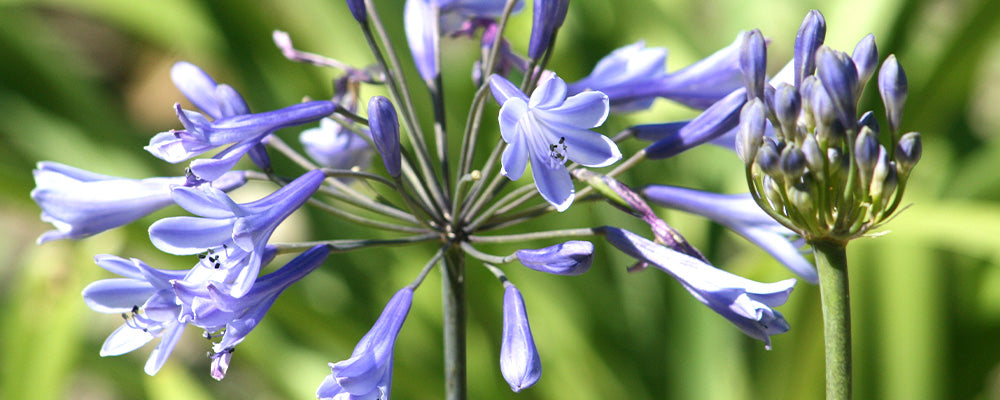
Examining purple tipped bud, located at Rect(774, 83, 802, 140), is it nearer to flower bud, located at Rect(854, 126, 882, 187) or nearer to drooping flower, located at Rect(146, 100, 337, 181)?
flower bud, located at Rect(854, 126, 882, 187)

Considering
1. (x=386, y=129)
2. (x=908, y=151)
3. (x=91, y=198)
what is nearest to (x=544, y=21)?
(x=386, y=129)

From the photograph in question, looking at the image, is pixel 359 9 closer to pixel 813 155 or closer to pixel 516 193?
pixel 516 193

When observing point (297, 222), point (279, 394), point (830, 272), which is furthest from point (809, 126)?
point (297, 222)

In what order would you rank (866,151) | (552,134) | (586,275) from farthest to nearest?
(586,275)
(552,134)
(866,151)

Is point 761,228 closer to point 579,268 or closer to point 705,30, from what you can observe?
point 579,268

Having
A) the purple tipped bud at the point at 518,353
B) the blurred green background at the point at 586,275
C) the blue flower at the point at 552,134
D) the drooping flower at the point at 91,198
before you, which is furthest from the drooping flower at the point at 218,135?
the blurred green background at the point at 586,275

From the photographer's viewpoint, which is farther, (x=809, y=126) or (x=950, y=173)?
(x=950, y=173)

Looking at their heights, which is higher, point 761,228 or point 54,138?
point 761,228
